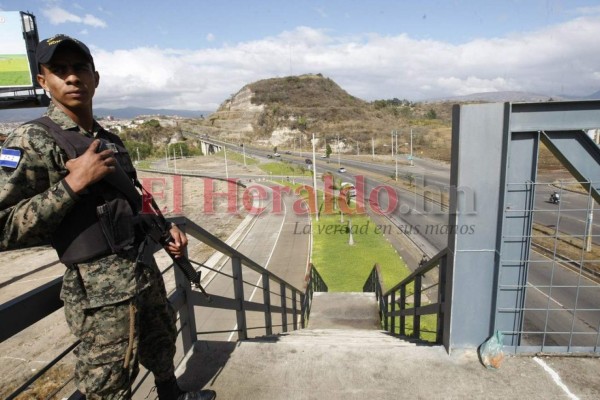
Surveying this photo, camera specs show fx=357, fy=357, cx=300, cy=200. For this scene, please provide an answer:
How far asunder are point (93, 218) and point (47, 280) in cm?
2175

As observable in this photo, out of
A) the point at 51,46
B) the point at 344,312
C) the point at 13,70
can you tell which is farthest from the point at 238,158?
the point at 51,46

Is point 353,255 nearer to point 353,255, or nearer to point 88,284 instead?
point 353,255

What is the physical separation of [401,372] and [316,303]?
24.3 feet

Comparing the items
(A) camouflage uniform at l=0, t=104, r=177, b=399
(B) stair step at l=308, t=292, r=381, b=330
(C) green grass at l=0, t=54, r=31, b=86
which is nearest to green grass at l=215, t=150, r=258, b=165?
(C) green grass at l=0, t=54, r=31, b=86

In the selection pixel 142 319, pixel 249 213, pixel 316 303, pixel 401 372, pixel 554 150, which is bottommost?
pixel 249 213

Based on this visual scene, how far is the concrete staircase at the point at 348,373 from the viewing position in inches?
90.4

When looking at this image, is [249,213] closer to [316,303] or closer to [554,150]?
[316,303]

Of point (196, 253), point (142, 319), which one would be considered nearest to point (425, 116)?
point (196, 253)

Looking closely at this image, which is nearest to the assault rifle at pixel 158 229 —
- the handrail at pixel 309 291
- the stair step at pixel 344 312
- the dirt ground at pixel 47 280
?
the dirt ground at pixel 47 280

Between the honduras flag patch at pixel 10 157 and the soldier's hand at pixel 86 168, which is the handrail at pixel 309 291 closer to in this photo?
the soldier's hand at pixel 86 168

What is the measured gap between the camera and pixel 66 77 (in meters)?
1.57

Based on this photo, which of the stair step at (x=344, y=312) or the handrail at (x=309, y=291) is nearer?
the handrail at (x=309, y=291)

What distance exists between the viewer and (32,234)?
1318 mm

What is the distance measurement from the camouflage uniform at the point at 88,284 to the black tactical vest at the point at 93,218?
Result: 0.04 metres
